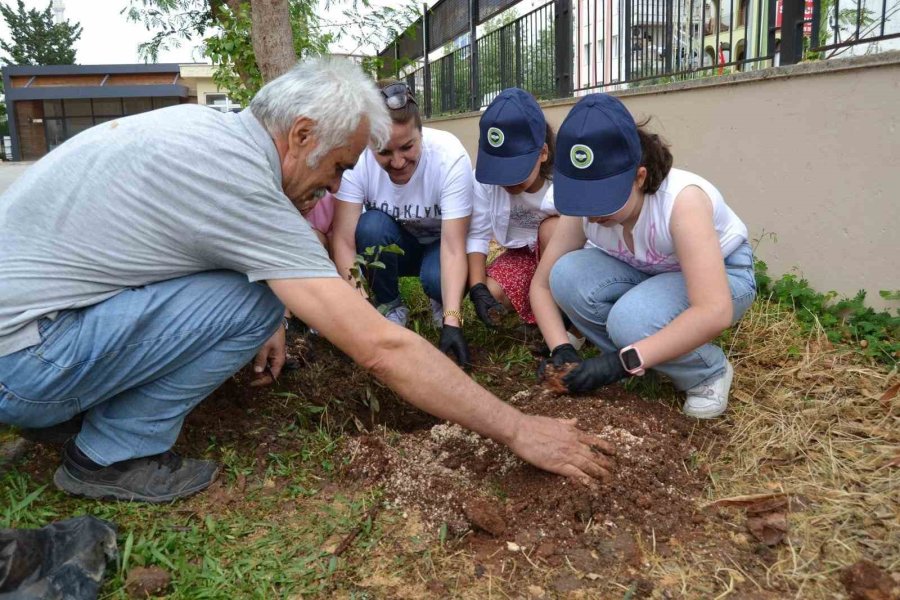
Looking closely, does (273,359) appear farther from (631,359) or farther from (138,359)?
(631,359)

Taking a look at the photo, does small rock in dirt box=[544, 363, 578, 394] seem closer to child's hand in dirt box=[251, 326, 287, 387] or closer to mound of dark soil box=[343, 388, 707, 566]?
mound of dark soil box=[343, 388, 707, 566]

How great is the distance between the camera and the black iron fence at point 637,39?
3506 millimetres

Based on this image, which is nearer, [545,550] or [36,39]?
[545,550]

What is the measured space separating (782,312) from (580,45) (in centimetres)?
375

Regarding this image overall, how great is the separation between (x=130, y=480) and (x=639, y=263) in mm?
1878

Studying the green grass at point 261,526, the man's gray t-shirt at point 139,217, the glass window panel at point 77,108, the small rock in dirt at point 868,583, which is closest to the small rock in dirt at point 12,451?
the green grass at point 261,526

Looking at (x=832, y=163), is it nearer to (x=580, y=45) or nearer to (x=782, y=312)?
(x=782, y=312)

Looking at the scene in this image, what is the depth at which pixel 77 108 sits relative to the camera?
36625 mm

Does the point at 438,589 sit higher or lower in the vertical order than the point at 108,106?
lower

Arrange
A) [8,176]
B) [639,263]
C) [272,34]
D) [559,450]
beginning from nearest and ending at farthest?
[559,450]
[639,263]
[272,34]
[8,176]

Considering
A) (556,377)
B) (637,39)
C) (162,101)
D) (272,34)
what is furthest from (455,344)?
(162,101)

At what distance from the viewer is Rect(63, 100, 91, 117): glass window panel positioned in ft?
120

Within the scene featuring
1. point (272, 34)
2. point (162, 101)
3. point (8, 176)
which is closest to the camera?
point (272, 34)

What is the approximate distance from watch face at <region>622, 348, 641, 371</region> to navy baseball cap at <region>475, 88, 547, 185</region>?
1.01 meters
